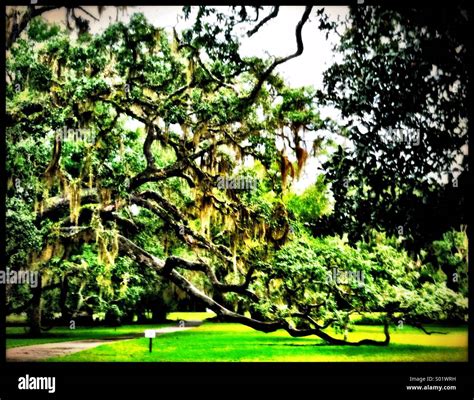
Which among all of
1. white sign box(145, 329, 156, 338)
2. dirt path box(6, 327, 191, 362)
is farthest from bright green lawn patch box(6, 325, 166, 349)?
white sign box(145, 329, 156, 338)

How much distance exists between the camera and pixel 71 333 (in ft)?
23.5

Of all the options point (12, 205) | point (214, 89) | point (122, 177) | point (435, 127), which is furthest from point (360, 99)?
point (12, 205)

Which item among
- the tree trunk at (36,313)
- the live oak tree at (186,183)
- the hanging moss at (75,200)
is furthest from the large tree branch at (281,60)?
the tree trunk at (36,313)

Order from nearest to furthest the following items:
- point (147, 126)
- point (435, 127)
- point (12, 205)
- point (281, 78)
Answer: point (435, 127) → point (12, 205) → point (281, 78) → point (147, 126)

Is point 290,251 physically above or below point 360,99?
below

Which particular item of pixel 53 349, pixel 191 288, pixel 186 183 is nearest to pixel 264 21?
pixel 186 183

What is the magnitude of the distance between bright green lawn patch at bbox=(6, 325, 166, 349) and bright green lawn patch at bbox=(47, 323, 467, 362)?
501 millimetres

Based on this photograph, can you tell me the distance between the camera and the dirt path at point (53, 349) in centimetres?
570

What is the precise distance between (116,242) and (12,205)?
61.0 inches

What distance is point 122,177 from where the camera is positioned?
7199 millimetres

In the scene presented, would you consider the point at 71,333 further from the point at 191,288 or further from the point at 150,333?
the point at 191,288
